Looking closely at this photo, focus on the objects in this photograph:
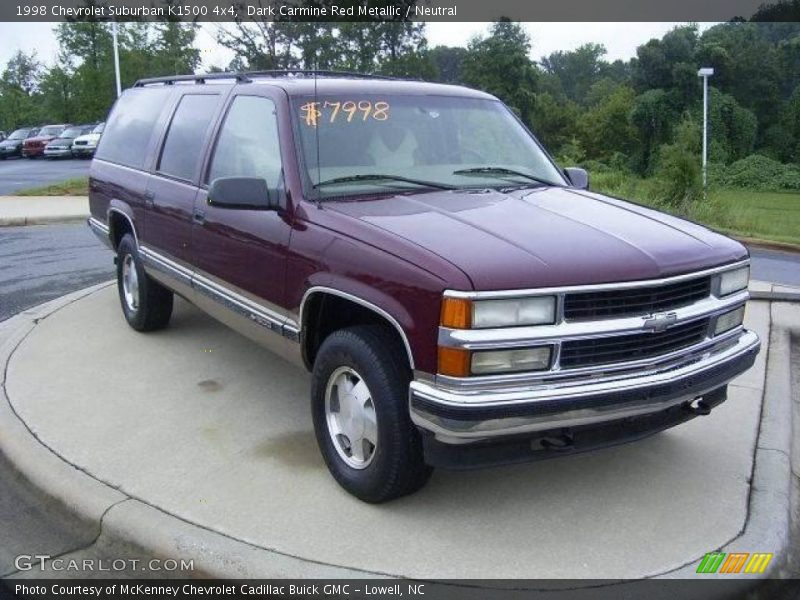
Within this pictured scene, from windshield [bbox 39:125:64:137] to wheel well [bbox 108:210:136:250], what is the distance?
34.5 meters

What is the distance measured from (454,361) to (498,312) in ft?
0.83

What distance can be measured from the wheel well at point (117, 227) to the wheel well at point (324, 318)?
299 centimetres

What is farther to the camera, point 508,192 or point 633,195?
point 633,195

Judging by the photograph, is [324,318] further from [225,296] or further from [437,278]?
[437,278]

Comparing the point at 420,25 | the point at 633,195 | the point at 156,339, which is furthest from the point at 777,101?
the point at 156,339

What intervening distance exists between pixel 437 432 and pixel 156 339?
3.71 m

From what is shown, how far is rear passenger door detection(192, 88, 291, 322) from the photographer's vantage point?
13.7 feet

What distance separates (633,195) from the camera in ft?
56.7

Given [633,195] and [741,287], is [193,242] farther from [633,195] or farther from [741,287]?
[633,195]

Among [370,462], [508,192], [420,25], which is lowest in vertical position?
[370,462]

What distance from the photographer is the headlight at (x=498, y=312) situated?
308 centimetres

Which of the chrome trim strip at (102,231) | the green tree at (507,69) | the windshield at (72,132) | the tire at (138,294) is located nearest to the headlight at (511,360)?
the tire at (138,294)

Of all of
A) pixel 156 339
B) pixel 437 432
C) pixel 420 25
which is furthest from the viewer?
pixel 420 25

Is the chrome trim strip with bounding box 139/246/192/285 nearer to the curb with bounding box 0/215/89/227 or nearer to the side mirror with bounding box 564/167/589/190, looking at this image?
the side mirror with bounding box 564/167/589/190
